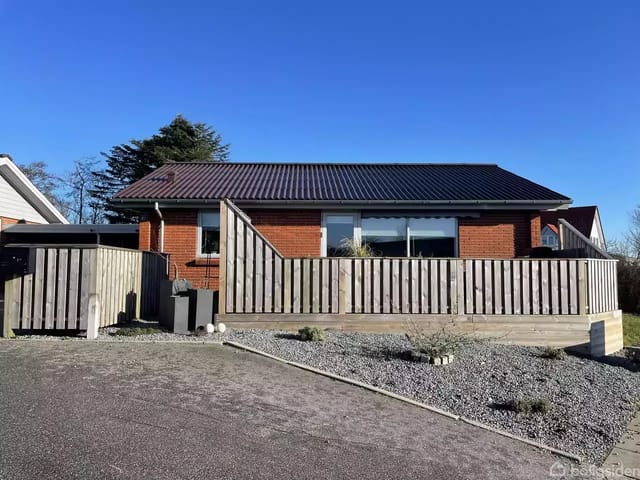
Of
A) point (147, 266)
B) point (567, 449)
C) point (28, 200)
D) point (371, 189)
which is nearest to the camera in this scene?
point (567, 449)

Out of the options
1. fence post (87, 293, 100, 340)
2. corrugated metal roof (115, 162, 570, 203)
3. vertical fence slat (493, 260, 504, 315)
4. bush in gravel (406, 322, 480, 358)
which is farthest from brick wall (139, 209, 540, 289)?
bush in gravel (406, 322, 480, 358)

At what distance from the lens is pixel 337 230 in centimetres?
1229

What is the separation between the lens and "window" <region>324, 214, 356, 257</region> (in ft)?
40.0

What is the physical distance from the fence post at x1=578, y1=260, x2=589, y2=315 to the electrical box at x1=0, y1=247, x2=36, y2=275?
32.2ft

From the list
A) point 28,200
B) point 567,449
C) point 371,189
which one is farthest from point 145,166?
point 567,449

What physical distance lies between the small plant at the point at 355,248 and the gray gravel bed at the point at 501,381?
265cm

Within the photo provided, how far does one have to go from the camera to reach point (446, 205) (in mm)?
11930

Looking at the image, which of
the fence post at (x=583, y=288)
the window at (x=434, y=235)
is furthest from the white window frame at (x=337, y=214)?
the fence post at (x=583, y=288)

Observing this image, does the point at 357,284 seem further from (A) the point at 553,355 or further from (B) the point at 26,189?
(B) the point at 26,189

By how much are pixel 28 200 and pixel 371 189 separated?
52.6 ft

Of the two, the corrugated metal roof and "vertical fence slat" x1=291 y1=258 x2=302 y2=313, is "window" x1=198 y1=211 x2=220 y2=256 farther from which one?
"vertical fence slat" x1=291 y1=258 x2=302 y2=313

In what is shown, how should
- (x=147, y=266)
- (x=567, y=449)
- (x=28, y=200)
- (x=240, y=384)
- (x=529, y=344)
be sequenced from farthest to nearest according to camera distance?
(x=28, y=200) < (x=147, y=266) < (x=529, y=344) < (x=240, y=384) < (x=567, y=449)

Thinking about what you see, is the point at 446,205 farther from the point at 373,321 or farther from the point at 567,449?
the point at 567,449

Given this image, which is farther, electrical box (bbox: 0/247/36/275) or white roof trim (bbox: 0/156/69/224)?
white roof trim (bbox: 0/156/69/224)
